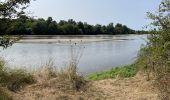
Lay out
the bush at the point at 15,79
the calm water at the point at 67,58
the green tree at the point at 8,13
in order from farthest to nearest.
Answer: the calm water at the point at 67,58 < the bush at the point at 15,79 < the green tree at the point at 8,13

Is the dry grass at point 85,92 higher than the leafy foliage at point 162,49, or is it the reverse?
the leafy foliage at point 162,49

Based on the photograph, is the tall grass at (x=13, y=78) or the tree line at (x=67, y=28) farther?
the tree line at (x=67, y=28)

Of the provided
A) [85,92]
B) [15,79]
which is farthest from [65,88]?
[15,79]

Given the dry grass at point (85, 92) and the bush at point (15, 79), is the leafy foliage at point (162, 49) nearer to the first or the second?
the dry grass at point (85, 92)

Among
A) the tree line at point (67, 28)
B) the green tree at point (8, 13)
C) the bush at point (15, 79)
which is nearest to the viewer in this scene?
the green tree at point (8, 13)

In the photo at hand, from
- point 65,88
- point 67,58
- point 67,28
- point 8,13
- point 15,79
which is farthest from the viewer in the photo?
point 67,28

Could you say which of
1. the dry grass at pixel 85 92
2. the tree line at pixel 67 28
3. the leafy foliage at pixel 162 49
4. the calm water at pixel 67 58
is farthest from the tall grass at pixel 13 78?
the tree line at pixel 67 28

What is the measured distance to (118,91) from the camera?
12156mm

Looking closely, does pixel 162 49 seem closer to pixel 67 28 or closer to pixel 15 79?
pixel 15 79

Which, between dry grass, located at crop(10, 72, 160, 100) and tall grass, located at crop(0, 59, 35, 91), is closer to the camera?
dry grass, located at crop(10, 72, 160, 100)

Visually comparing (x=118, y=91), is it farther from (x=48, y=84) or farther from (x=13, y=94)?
(x=13, y=94)

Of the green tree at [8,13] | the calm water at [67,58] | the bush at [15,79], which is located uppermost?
the green tree at [8,13]

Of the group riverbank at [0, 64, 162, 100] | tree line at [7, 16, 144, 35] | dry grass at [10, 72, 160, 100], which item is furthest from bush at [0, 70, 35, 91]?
tree line at [7, 16, 144, 35]

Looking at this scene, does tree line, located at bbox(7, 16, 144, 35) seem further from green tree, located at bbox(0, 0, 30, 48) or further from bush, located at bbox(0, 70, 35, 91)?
green tree, located at bbox(0, 0, 30, 48)
